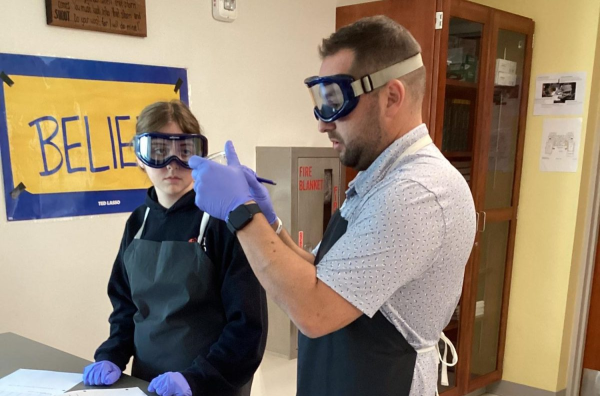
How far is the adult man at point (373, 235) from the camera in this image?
3.27ft

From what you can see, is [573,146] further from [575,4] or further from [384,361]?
[384,361]

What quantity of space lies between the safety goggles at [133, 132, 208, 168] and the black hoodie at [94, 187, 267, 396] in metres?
Result: 0.12

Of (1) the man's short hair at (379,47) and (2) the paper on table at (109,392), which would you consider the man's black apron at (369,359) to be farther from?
(2) the paper on table at (109,392)

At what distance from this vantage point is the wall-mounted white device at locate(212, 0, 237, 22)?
2.27 metres

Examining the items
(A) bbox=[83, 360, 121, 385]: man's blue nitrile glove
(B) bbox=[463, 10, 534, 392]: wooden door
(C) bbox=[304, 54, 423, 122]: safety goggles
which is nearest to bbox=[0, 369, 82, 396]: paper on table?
(A) bbox=[83, 360, 121, 385]: man's blue nitrile glove

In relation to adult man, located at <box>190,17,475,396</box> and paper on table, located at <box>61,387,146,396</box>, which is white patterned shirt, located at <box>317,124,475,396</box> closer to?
adult man, located at <box>190,17,475,396</box>

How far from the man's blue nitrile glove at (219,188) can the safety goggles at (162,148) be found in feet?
0.74

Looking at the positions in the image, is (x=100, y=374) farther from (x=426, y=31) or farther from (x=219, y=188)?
(x=426, y=31)

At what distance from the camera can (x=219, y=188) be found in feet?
3.83

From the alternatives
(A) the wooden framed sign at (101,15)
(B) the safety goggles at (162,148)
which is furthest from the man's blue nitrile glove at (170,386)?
(A) the wooden framed sign at (101,15)

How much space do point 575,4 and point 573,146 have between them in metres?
0.82

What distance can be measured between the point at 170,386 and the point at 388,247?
0.63 m

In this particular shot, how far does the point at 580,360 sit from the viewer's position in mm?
3084

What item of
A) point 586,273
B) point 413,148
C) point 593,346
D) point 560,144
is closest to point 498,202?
point 560,144
